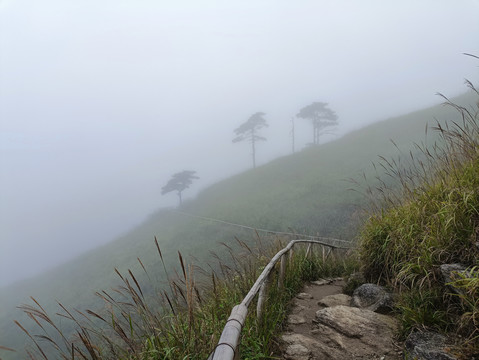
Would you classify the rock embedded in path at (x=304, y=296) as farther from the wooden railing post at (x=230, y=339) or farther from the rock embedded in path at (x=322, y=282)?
the wooden railing post at (x=230, y=339)

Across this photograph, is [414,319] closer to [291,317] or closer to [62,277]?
[291,317]

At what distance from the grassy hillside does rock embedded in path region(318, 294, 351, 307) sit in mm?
11487

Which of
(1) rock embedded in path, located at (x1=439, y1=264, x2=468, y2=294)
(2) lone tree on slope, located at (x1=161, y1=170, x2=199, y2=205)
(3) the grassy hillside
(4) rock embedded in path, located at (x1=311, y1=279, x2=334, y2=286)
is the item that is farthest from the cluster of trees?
(1) rock embedded in path, located at (x1=439, y1=264, x2=468, y2=294)

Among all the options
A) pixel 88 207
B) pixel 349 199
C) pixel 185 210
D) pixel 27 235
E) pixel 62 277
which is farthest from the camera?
pixel 88 207

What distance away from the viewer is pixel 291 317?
3.77 metres

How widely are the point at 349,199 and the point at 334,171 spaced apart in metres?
12.0

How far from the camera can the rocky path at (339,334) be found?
292cm

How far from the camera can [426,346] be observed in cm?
250

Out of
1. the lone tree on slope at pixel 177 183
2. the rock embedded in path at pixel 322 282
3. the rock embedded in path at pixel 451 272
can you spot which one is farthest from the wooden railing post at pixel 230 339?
the lone tree on slope at pixel 177 183

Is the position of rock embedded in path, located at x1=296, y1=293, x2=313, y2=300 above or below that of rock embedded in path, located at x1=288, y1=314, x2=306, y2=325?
below

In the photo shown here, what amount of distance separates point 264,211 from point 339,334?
25.5 meters

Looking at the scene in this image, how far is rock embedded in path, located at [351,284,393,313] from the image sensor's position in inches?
150

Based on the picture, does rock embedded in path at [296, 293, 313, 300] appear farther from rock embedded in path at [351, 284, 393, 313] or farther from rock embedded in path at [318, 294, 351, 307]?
rock embedded in path at [351, 284, 393, 313]

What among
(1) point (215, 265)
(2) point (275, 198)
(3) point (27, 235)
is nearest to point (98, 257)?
(2) point (275, 198)
